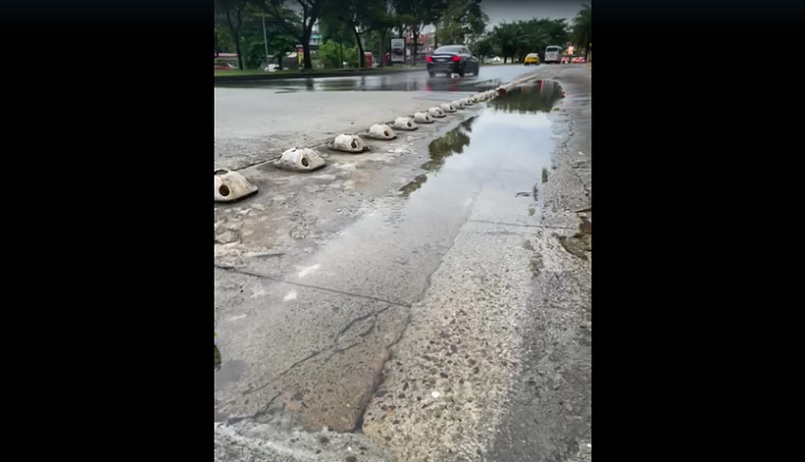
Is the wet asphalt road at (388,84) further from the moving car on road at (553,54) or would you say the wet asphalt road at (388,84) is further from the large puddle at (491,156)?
the moving car on road at (553,54)

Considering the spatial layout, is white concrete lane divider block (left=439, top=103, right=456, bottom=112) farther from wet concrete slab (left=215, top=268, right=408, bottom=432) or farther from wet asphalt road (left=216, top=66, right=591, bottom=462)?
wet concrete slab (left=215, top=268, right=408, bottom=432)

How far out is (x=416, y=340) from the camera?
6.97 ft

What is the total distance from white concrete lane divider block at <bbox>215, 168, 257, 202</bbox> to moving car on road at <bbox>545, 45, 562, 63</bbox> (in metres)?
45.6

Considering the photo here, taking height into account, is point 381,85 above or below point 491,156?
above

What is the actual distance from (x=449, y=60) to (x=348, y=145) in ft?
59.5

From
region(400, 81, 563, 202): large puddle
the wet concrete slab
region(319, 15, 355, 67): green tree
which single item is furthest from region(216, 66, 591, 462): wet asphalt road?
region(319, 15, 355, 67): green tree

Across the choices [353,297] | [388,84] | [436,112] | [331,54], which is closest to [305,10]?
[331,54]

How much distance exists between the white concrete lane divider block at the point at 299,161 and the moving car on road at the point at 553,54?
4450cm

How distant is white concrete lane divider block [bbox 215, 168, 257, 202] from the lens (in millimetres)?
3909

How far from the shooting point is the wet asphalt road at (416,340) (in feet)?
5.20

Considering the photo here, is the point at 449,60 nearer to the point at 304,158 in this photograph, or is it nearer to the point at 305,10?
the point at 305,10
